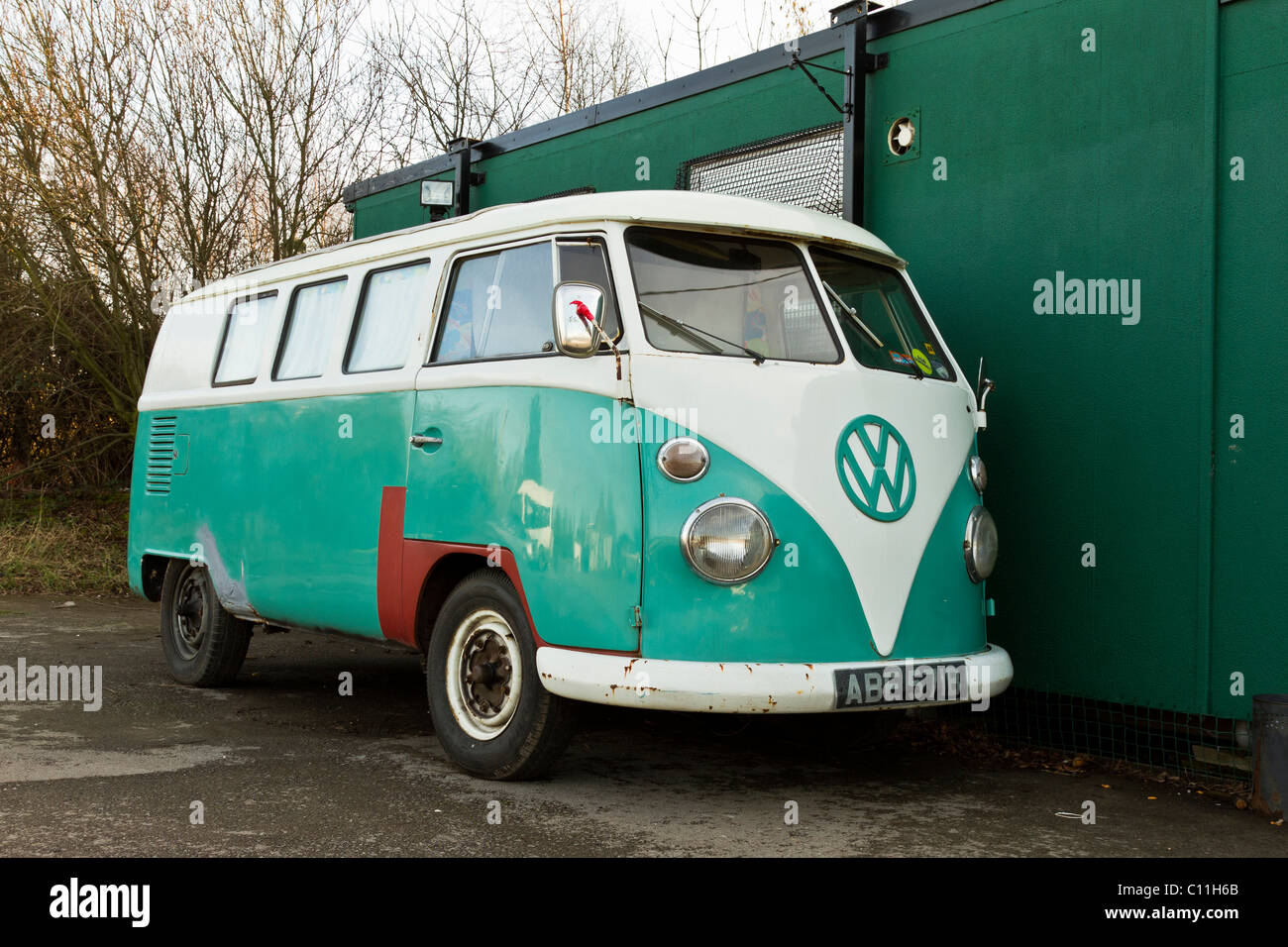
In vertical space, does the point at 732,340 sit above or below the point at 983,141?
below

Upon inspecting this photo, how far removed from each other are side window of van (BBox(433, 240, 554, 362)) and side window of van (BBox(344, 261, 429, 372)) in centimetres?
28

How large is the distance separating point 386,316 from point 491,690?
2.01m

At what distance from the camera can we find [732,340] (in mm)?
5250

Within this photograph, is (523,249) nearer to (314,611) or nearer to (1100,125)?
(314,611)

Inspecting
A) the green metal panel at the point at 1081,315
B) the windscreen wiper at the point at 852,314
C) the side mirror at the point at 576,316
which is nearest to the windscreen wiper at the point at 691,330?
the side mirror at the point at 576,316

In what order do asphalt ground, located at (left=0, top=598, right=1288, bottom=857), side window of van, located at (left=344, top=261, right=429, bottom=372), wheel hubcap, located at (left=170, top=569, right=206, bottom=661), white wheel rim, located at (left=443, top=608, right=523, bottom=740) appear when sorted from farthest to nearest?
wheel hubcap, located at (left=170, top=569, right=206, bottom=661) < side window of van, located at (left=344, top=261, right=429, bottom=372) < white wheel rim, located at (left=443, top=608, right=523, bottom=740) < asphalt ground, located at (left=0, top=598, right=1288, bottom=857)

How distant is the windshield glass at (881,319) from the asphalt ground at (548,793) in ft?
5.96

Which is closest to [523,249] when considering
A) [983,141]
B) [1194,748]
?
[983,141]

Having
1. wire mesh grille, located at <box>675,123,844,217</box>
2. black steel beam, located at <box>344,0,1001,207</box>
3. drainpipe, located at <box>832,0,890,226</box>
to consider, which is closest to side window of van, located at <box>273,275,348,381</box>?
wire mesh grille, located at <box>675,123,844,217</box>

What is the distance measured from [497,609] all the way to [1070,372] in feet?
10.3

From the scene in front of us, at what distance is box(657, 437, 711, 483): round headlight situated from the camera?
4871 millimetres

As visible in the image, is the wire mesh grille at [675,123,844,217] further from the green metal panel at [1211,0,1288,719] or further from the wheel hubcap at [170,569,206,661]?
the wheel hubcap at [170,569,206,661]

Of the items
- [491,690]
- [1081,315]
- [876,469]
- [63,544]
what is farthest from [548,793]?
[63,544]

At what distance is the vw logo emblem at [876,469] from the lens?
5070 millimetres
